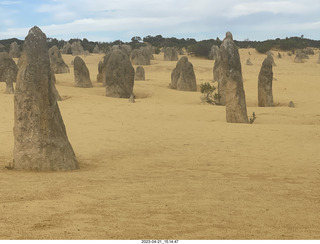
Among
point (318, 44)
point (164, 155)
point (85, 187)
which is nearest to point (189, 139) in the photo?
point (164, 155)

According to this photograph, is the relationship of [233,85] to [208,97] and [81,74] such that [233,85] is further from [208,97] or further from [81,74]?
[81,74]

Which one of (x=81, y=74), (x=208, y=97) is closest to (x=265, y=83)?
(x=208, y=97)

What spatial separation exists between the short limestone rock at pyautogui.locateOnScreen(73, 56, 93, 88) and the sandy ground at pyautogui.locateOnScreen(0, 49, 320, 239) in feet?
26.6

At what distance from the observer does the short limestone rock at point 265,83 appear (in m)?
18.8

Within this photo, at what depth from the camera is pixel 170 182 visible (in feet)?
22.2

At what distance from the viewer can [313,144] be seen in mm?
10430

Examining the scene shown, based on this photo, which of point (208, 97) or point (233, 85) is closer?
point (233, 85)

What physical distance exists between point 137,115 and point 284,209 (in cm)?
1060

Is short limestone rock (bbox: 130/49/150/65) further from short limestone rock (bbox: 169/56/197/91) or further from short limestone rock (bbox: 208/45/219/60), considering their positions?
short limestone rock (bbox: 169/56/197/91)

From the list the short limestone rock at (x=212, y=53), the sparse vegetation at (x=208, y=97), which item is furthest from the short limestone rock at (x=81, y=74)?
the short limestone rock at (x=212, y=53)

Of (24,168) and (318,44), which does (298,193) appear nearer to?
(24,168)

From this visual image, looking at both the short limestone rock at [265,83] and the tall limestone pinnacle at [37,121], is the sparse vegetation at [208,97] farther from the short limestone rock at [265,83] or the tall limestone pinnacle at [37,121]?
the tall limestone pinnacle at [37,121]

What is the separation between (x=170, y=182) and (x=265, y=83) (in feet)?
42.4

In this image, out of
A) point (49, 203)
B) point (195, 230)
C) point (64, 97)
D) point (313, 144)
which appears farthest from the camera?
point (64, 97)
